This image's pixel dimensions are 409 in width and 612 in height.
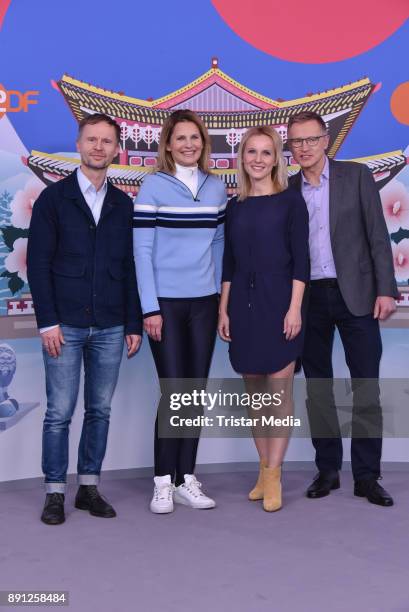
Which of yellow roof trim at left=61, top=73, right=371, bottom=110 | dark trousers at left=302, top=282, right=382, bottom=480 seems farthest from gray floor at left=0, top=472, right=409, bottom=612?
yellow roof trim at left=61, top=73, right=371, bottom=110

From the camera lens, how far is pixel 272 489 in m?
2.74

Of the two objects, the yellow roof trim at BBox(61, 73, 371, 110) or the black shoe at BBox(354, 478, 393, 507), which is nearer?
the black shoe at BBox(354, 478, 393, 507)

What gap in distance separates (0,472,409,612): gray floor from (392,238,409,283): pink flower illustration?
104cm

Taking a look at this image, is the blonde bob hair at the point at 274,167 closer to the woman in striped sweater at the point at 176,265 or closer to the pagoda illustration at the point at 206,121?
the woman in striped sweater at the point at 176,265

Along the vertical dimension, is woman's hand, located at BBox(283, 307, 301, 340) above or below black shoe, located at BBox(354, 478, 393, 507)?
above

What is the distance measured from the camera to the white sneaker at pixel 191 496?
2752 mm

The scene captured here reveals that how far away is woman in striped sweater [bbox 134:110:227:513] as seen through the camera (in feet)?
8.77

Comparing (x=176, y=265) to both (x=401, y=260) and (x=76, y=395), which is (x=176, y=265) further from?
(x=401, y=260)

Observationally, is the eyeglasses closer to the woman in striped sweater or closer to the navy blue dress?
the navy blue dress

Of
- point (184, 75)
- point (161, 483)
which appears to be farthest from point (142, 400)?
point (184, 75)

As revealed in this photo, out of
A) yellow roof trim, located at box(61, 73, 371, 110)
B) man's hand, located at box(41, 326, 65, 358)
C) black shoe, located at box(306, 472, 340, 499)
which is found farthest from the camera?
yellow roof trim, located at box(61, 73, 371, 110)

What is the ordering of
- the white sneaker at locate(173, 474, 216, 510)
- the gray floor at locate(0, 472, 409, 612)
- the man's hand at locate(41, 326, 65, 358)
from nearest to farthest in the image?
the gray floor at locate(0, 472, 409, 612)
the man's hand at locate(41, 326, 65, 358)
the white sneaker at locate(173, 474, 216, 510)

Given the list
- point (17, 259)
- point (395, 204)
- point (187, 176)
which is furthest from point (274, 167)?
point (17, 259)

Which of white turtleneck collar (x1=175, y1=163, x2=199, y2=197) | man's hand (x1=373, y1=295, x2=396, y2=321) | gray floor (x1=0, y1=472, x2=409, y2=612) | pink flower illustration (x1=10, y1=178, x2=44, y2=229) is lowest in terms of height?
gray floor (x1=0, y1=472, x2=409, y2=612)
